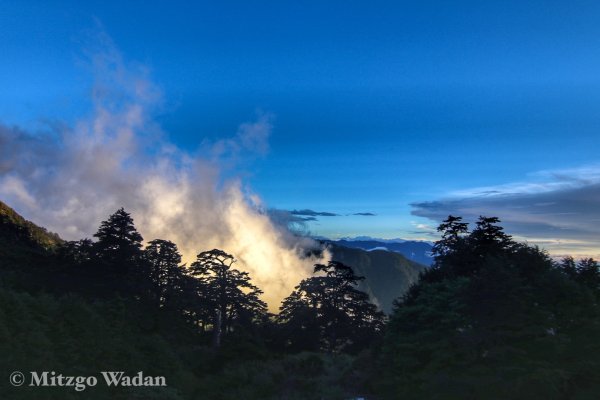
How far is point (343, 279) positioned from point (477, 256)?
57.6 ft

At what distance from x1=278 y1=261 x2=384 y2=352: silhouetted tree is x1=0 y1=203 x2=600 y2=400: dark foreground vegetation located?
0.12 m

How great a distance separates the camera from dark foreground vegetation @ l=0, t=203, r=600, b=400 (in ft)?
55.8

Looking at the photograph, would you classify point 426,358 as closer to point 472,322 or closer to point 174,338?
point 472,322

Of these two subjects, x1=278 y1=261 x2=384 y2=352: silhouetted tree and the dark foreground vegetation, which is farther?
x1=278 y1=261 x2=384 y2=352: silhouetted tree

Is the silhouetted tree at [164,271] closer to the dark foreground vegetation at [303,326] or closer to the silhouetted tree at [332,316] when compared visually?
the dark foreground vegetation at [303,326]

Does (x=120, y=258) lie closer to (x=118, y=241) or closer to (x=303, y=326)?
(x=118, y=241)

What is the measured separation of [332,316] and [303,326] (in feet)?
10.6

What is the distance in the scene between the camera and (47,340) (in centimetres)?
2053

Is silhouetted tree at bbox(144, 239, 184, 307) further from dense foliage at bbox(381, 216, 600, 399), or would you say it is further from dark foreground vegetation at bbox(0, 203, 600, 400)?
dense foliage at bbox(381, 216, 600, 399)

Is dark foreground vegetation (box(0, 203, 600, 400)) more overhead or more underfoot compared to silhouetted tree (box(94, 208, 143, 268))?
more underfoot

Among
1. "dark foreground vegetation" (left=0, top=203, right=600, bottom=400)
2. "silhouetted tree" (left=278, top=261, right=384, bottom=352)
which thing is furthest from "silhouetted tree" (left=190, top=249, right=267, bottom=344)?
"silhouetted tree" (left=278, top=261, right=384, bottom=352)

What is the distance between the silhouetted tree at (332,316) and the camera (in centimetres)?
4150

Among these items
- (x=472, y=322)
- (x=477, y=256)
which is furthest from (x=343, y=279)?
(x=472, y=322)

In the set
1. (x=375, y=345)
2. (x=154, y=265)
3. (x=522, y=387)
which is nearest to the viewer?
(x=522, y=387)
